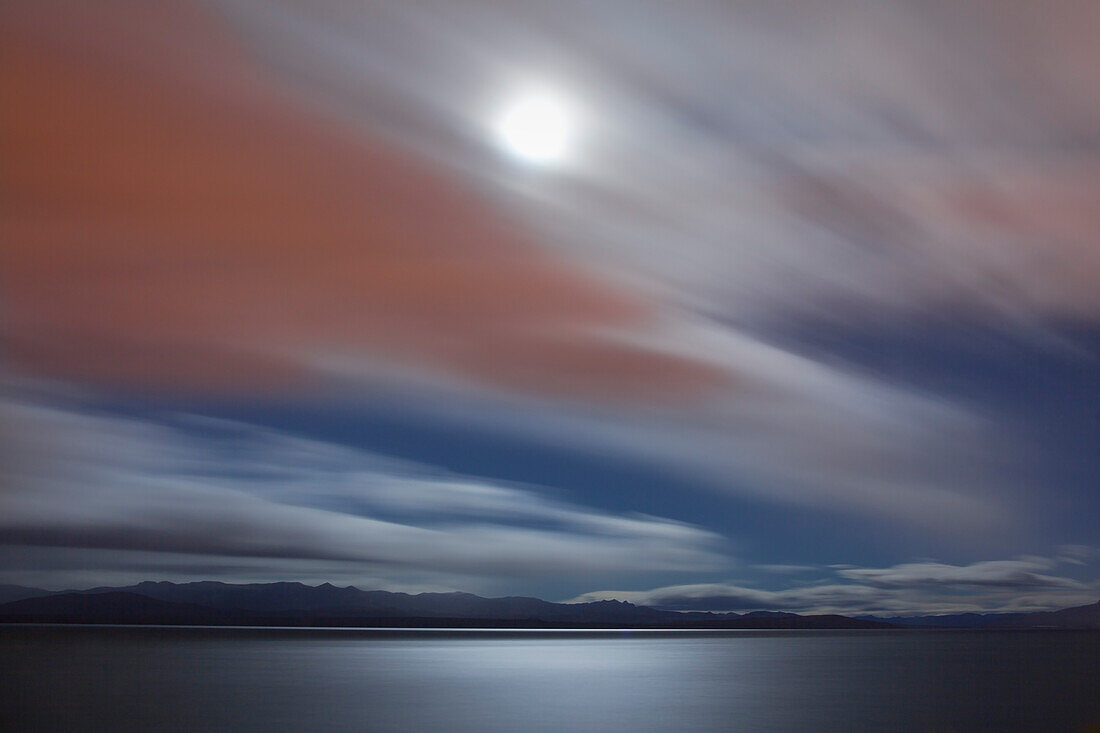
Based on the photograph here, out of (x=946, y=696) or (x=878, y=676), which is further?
(x=878, y=676)

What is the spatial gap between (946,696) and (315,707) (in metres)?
51.6

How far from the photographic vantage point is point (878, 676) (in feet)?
373

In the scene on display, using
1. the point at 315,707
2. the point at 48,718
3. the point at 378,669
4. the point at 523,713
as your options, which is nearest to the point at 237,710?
the point at 315,707

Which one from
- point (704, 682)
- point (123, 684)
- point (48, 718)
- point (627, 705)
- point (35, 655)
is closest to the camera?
point (48, 718)

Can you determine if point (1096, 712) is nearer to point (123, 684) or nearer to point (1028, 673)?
point (1028, 673)

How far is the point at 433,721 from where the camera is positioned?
59594 millimetres

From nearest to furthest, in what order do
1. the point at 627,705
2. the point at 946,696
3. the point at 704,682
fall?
the point at 627,705 < the point at 946,696 < the point at 704,682

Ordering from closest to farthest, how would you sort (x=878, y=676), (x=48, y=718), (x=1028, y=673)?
(x=48, y=718) < (x=878, y=676) < (x=1028, y=673)

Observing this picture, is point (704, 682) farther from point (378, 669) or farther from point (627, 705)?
point (378, 669)

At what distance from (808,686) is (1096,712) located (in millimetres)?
32274

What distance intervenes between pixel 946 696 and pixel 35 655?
124 m

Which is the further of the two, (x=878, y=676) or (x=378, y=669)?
(x=378, y=669)

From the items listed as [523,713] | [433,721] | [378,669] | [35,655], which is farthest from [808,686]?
[35,655]

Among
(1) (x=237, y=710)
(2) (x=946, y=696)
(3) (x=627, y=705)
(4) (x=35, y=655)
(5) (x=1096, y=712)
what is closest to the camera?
(1) (x=237, y=710)
